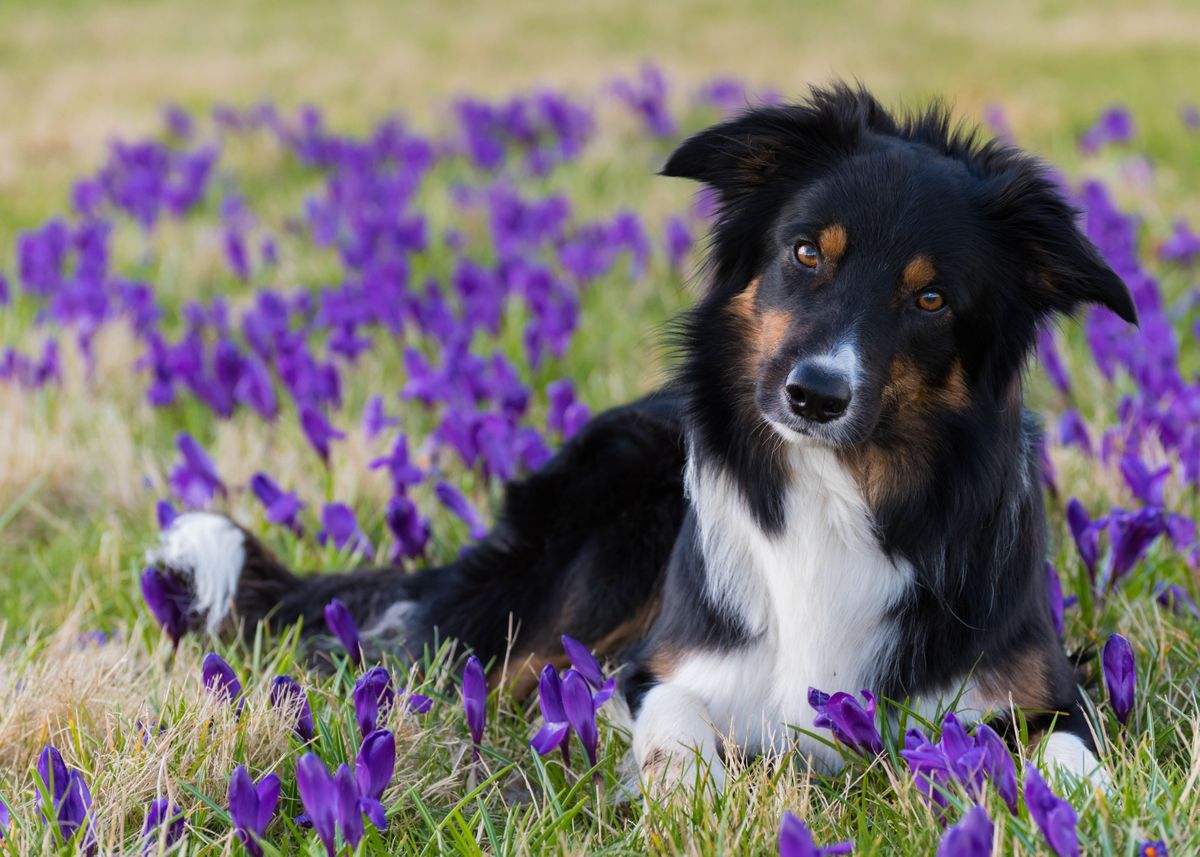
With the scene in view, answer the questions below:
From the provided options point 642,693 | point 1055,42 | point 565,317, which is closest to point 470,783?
point 642,693

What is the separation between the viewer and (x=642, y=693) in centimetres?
323

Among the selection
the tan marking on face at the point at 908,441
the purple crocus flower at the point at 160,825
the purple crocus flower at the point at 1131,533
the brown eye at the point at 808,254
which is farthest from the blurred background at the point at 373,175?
the purple crocus flower at the point at 160,825

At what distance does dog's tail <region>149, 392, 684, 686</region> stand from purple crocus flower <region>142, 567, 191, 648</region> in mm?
44

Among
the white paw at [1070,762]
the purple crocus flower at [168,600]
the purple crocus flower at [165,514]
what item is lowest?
the purple crocus flower at [168,600]

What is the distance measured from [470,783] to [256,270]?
17.0 ft

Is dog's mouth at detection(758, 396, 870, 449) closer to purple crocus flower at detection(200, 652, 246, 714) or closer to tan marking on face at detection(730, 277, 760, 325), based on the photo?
tan marking on face at detection(730, 277, 760, 325)

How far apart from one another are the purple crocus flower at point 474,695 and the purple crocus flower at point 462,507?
1.31m

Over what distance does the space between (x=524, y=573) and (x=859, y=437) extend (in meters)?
1.30

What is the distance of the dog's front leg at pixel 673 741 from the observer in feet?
9.23

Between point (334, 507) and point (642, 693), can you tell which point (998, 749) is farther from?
point (334, 507)

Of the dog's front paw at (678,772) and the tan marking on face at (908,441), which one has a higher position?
the tan marking on face at (908,441)

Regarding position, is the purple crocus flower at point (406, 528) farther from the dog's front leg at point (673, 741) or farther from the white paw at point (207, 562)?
the dog's front leg at point (673, 741)

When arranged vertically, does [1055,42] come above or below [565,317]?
above

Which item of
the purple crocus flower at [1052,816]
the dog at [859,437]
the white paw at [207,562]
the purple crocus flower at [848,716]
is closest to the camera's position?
the purple crocus flower at [1052,816]
